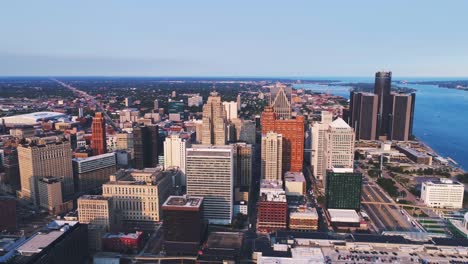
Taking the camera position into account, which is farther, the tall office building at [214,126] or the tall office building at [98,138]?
the tall office building at [98,138]

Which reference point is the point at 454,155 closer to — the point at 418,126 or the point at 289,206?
the point at 418,126

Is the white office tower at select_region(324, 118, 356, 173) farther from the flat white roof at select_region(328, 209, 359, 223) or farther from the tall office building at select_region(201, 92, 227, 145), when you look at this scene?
the tall office building at select_region(201, 92, 227, 145)

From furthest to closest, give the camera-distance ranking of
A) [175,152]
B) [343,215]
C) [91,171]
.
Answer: [175,152] < [91,171] < [343,215]

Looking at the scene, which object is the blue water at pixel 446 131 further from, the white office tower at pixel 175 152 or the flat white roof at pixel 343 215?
the white office tower at pixel 175 152

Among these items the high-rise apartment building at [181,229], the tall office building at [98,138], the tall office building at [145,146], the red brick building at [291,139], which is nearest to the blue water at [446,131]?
the red brick building at [291,139]

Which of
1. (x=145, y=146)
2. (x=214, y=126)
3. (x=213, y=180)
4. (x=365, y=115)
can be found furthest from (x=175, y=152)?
(x=365, y=115)

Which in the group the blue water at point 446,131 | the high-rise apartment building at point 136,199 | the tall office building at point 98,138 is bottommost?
the blue water at point 446,131

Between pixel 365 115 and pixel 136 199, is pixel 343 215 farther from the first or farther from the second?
pixel 365 115
